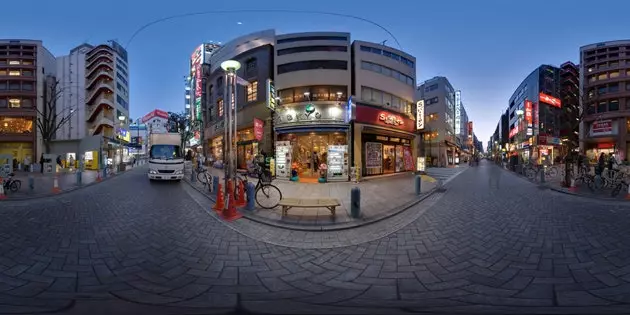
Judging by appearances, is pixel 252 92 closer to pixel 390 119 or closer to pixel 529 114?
pixel 390 119

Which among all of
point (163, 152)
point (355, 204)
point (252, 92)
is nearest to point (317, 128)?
point (252, 92)

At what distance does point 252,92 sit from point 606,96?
54745 millimetres

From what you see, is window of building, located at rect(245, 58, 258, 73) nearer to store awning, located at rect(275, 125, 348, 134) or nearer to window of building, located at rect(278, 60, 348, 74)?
window of building, located at rect(278, 60, 348, 74)

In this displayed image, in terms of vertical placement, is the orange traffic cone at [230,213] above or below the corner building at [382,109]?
below

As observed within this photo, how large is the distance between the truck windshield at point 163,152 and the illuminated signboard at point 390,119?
15090 millimetres

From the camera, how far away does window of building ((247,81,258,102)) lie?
2280 centimetres

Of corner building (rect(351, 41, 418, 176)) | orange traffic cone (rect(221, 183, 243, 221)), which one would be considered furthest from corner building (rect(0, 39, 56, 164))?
orange traffic cone (rect(221, 183, 243, 221))

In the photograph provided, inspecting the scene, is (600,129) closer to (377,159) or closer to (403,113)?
(403,113)

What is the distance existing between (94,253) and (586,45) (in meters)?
66.8

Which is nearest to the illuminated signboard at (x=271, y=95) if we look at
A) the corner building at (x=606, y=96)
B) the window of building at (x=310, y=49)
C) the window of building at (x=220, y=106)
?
the window of building at (x=310, y=49)

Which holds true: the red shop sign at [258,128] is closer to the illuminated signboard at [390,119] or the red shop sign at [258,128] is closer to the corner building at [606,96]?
the illuminated signboard at [390,119]

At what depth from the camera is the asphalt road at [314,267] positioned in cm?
359

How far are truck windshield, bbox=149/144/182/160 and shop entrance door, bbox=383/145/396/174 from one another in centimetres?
1563

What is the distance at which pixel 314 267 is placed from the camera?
462 cm
